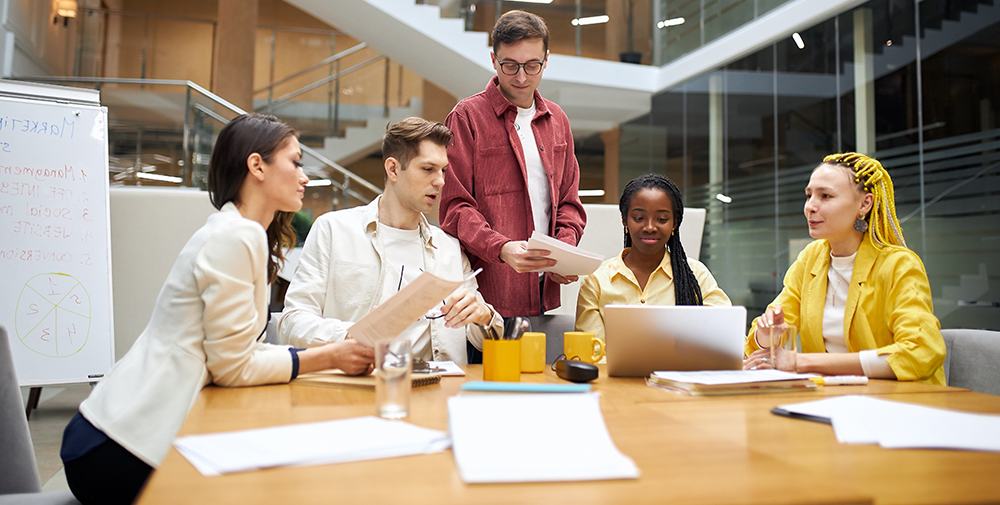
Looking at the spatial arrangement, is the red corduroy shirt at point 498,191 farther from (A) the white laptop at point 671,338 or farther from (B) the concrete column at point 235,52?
(B) the concrete column at point 235,52

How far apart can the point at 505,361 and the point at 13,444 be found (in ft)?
3.05

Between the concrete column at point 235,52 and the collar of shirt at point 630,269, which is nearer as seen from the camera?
the collar of shirt at point 630,269

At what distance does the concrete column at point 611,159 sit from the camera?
8.37 meters

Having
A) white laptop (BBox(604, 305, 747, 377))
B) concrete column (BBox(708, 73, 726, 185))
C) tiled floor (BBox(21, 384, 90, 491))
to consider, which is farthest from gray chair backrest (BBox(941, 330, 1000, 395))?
concrete column (BBox(708, 73, 726, 185))

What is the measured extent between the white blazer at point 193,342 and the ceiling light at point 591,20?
21.9 ft

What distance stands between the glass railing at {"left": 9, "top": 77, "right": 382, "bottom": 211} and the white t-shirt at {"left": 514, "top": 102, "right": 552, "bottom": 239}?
9.97 ft

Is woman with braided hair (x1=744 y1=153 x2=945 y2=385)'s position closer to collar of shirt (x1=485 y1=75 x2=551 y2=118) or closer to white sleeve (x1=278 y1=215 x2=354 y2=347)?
collar of shirt (x1=485 y1=75 x2=551 y2=118)

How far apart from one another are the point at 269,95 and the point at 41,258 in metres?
5.79

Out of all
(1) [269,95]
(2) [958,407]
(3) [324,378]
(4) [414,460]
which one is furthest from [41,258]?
(1) [269,95]

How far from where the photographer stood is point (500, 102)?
90.4 inches

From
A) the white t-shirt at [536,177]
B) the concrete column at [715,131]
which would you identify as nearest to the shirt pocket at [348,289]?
the white t-shirt at [536,177]

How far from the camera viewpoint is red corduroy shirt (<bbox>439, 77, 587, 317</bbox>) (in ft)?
7.36

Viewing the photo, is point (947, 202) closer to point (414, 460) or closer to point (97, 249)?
point (414, 460)

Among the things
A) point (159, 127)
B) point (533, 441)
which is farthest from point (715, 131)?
point (533, 441)
